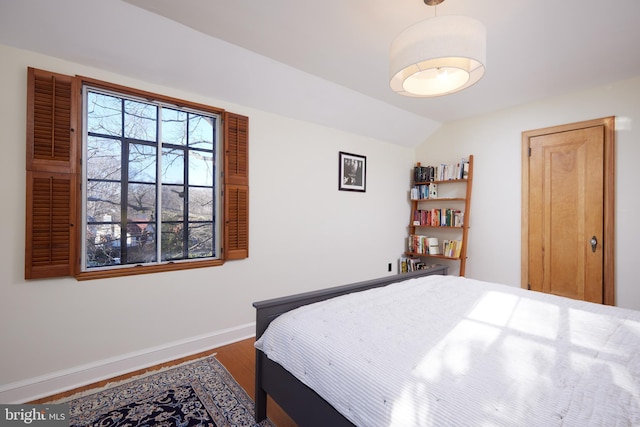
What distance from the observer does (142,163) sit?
238 cm

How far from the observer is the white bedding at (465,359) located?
85cm

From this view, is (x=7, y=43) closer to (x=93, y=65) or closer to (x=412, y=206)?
(x=93, y=65)

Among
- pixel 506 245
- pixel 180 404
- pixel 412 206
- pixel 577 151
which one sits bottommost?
pixel 180 404

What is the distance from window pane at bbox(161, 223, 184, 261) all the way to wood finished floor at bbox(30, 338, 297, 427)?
87cm

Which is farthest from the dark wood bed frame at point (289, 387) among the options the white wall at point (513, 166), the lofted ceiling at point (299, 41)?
the white wall at point (513, 166)

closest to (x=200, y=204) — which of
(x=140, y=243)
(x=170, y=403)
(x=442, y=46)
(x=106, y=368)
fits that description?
(x=140, y=243)

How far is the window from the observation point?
1914 millimetres

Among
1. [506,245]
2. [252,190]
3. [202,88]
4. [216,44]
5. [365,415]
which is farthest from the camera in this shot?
[506,245]

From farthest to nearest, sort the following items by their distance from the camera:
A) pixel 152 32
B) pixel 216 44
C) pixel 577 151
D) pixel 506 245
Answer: pixel 506 245
pixel 577 151
pixel 216 44
pixel 152 32

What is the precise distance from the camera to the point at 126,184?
230 centimetres

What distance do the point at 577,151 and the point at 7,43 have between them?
4.88 metres

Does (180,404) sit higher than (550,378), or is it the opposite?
(550,378)

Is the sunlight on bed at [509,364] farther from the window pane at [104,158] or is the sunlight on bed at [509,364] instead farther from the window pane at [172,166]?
the window pane at [104,158]

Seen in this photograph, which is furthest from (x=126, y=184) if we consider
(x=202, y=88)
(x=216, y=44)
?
(x=216, y=44)
